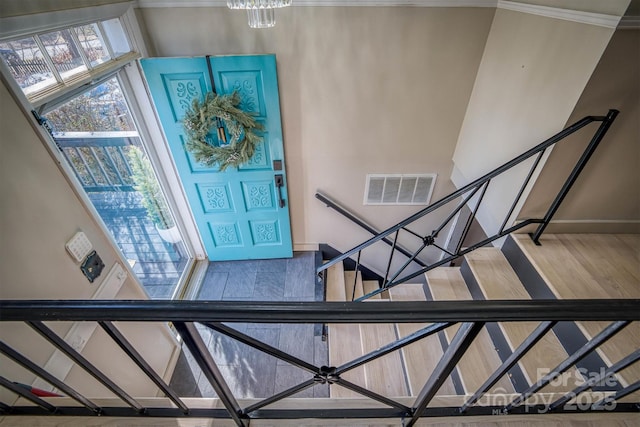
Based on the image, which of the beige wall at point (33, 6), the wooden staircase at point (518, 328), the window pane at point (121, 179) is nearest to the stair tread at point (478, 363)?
the wooden staircase at point (518, 328)

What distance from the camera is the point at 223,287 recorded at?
10.0ft

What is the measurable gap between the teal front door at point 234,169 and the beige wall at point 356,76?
4.9 inches

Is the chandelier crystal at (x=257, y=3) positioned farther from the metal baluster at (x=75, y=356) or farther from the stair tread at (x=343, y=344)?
the stair tread at (x=343, y=344)

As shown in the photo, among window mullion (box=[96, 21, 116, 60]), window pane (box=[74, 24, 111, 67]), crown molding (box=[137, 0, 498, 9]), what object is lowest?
window pane (box=[74, 24, 111, 67])

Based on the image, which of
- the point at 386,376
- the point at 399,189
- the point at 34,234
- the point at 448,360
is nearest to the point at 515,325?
the point at 386,376

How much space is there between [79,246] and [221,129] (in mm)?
1345

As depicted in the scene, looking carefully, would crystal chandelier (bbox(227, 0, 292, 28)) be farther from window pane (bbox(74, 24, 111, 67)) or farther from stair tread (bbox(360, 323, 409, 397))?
stair tread (bbox(360, 323, 409, 397))

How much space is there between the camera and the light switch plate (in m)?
1.46

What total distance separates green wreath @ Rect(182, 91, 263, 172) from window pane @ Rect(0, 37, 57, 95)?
3.08ft

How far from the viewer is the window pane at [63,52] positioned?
1520 millimetres

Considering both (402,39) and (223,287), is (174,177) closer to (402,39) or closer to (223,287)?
(223,287)

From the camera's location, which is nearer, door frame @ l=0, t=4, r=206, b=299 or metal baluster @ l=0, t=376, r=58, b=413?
Answer: metal baluster @ l=0, t=376, r=58, b=413

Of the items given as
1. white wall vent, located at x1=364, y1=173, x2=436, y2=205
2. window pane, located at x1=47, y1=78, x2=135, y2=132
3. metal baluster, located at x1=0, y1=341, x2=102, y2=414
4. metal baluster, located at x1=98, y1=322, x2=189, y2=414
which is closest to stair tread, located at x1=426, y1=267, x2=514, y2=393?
white wall vent, located at x1=364, y1=173, x2=436, y2=205

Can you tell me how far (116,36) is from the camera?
6.62 feet
